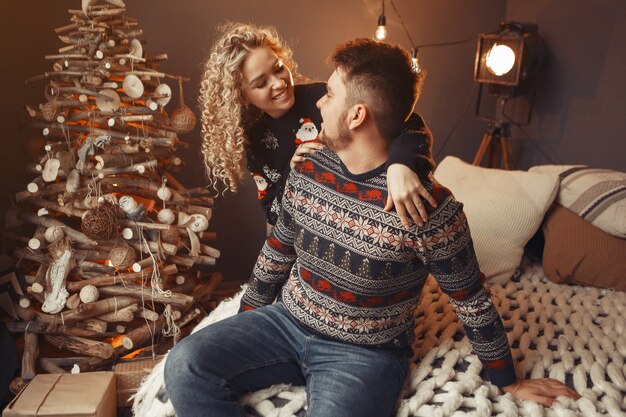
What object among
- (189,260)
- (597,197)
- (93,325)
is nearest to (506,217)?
(597,197)

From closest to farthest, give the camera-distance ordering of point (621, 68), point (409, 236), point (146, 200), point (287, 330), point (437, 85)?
point (409, 236) < point (287, 330) < point (146, 200) < point (621, 68) < point (437, 85)

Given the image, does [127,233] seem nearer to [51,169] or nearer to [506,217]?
[51,169]

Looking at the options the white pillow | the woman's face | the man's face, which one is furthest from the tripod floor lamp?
the man's face

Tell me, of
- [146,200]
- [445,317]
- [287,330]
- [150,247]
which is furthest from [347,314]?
[146,200]

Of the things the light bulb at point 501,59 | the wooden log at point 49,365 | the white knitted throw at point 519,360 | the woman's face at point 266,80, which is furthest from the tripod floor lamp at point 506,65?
the wooden log at point 49,365

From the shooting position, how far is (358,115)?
1269mm

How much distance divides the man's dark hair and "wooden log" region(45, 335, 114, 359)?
4.37ft

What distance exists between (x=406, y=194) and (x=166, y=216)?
1.10 metres

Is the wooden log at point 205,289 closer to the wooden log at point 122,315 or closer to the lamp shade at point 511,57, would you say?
the wooden log at point 122,315

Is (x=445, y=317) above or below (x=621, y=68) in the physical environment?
below

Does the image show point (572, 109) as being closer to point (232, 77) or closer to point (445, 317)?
point (445, 317)

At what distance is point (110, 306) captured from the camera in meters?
2.01

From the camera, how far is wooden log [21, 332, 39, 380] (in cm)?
194

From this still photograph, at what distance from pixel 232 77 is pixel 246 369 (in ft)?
2.67
